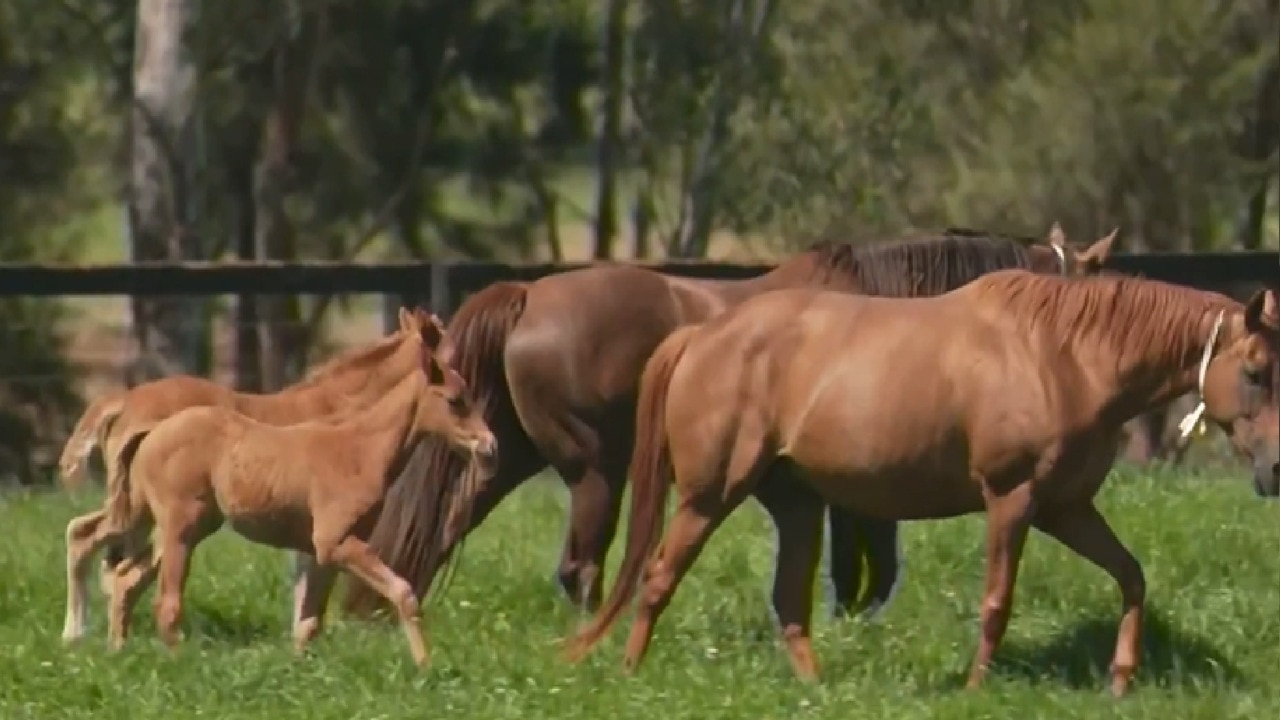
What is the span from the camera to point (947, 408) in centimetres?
812

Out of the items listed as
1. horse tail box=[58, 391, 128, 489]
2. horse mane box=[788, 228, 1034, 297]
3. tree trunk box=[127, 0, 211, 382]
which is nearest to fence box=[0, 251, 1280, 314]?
horse mane box=[788, 228, 1034, 297]

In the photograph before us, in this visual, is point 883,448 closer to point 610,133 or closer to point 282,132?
point 282,132

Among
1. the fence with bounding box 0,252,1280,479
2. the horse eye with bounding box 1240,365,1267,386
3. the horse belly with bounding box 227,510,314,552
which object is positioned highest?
the horse eye with bounding box 1240,365,1267,386

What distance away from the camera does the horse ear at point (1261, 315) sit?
25.8 feet

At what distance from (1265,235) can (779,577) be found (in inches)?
775

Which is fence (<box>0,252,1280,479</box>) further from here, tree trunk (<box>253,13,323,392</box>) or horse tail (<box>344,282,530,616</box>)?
tree trunk (<box>253,13,323,392</box>)

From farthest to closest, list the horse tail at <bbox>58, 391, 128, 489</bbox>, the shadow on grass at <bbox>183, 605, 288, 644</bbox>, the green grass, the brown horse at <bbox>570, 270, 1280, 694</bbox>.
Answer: the shadow on grass at <bbox>183, 605, 288, 644</bbox>
the horse tail at <bbox>58, 391, 128, 489</bbox>
the brown horse at <bbox>570, 270, 1280, 694</bbox>
the green grass

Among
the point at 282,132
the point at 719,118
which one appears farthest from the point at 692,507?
the point at 719,118

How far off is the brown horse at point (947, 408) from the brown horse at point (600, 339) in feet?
4.24

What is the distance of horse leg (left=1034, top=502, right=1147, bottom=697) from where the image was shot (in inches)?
322

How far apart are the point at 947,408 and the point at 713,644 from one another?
1296 mm

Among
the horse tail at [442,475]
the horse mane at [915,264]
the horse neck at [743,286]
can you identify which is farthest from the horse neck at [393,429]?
the horse mane at [915,264]

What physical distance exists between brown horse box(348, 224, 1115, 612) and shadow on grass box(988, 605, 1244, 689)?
1121 millimetres

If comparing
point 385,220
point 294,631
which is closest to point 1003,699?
point 294,631
